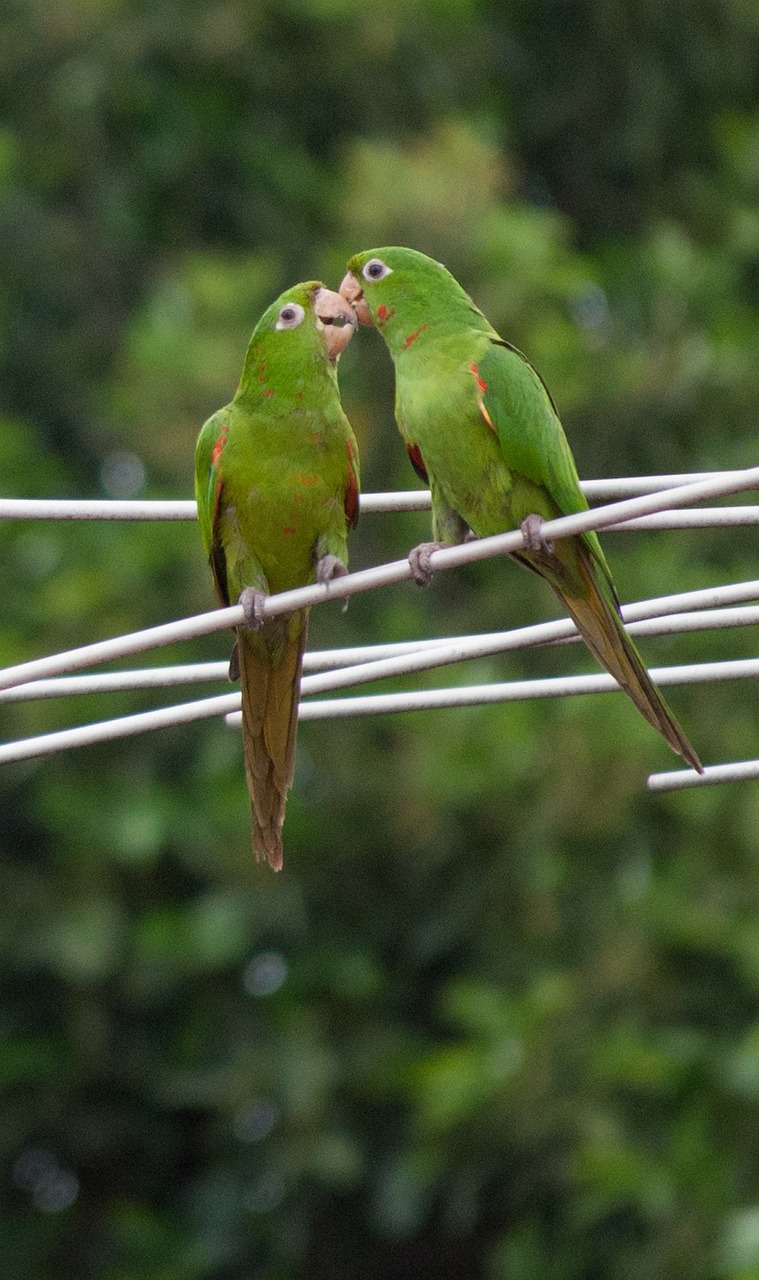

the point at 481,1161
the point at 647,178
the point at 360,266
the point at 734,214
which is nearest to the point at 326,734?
the point at 481,1161

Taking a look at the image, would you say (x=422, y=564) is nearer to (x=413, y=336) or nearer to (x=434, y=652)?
(x=434, y=652)

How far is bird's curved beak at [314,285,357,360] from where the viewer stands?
12.7 ft

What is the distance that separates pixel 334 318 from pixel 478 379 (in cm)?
35

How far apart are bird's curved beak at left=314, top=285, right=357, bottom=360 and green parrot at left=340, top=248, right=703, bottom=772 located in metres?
0.11

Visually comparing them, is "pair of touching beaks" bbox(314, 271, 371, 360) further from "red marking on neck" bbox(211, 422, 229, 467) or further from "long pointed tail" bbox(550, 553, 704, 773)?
"long pointed tail" bbox(550, 553, 704, 773)

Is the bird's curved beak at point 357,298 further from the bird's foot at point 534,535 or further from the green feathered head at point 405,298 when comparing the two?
the bird's foot at point 534,535

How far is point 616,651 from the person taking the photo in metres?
3.49

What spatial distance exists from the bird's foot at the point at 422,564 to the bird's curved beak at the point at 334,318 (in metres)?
0.43

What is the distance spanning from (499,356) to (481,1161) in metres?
5.61

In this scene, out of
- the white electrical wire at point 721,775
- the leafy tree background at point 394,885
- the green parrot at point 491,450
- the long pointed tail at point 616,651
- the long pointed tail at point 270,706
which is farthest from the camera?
the leafy tree background at point 394,885

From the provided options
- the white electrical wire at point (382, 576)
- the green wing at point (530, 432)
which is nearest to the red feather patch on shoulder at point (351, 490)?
the green wing at point (530, 432)

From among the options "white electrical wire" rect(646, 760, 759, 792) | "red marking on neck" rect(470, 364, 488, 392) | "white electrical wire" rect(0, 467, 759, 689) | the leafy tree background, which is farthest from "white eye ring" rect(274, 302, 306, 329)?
the leafy tree background

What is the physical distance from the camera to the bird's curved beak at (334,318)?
3871mm

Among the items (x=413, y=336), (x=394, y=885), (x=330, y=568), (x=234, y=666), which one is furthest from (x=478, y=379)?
(x=394, y=885)
